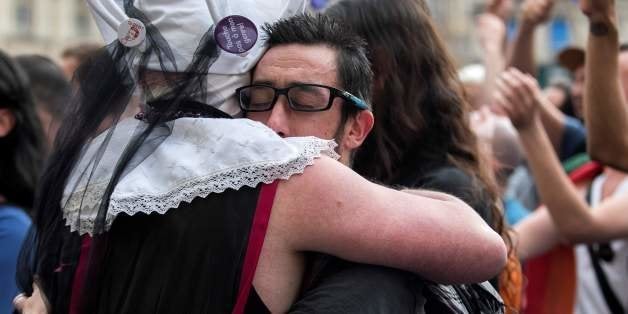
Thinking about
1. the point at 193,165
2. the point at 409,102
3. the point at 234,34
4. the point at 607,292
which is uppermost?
the point at 234,34

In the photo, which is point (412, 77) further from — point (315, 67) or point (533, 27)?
point (533, 27)

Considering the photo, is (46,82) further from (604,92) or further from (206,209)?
(206,209)

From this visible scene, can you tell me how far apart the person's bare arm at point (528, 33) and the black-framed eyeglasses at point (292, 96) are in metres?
2.83

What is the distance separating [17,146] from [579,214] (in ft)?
7.43

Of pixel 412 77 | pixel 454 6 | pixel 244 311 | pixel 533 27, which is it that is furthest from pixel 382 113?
pixel 454 6

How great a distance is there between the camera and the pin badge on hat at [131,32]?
210 centimetres

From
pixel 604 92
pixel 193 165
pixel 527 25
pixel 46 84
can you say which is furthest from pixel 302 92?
pixel 527 25

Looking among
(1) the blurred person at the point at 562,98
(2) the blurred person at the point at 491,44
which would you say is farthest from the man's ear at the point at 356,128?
(1) the blurred person at the point at 562,98

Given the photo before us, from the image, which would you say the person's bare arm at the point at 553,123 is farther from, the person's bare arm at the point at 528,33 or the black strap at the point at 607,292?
the black strap at the point at 607,292

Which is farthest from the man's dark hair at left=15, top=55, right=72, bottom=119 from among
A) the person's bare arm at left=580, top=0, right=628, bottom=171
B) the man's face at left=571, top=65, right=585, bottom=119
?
the man's face at left=571, top=65, right=585, bottom=119

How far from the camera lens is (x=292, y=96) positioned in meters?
2.21

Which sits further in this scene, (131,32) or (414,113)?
(414,113)

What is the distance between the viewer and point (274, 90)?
2197 millimetres

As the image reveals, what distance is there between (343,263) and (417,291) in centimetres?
19
